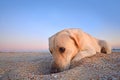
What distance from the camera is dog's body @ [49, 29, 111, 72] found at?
20.7 ft

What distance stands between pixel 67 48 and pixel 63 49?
0.48ft

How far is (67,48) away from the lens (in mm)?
6496

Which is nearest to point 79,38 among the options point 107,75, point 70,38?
point 70,38

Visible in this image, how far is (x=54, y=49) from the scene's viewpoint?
648 centimetres

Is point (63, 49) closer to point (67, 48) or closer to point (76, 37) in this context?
point (67, 48)

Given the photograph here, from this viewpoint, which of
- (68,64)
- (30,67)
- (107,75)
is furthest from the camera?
(30,67)

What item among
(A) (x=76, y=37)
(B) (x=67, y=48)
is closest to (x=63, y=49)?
(B) (x=67, y=48)

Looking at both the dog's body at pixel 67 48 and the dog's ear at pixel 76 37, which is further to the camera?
the dog's ear at pixel 76 37

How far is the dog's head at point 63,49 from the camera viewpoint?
622 centimetres

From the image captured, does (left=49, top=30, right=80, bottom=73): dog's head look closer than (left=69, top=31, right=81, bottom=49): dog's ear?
Yes

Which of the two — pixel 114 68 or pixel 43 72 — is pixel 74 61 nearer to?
Result: pixel 43 72

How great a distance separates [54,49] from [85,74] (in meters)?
1.73

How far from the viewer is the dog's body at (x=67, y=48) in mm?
6297

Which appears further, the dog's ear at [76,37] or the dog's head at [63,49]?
the dog's ear at [76,37]
